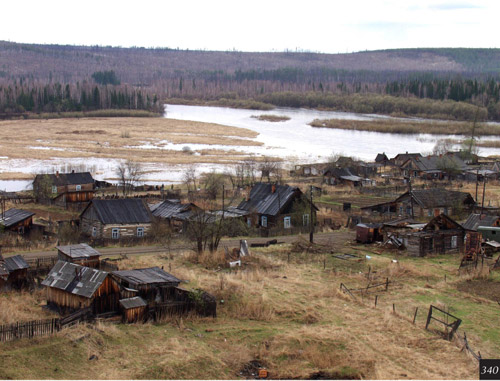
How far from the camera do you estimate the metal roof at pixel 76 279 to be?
68.4 ft

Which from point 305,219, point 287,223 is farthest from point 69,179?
point 305,219

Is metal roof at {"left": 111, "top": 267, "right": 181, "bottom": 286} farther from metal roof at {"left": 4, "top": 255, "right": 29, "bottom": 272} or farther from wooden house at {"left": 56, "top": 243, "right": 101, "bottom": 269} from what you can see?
metal roof at {"left": 4, "top": 255, "right": 29, "bottom": 272}

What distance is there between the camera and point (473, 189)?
56344 millimetres

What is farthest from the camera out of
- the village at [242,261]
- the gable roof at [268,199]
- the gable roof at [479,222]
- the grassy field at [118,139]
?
the grassy field at [118,139]

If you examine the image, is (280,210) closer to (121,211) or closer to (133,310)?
(121,211)

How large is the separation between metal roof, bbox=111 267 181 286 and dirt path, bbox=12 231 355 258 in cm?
779

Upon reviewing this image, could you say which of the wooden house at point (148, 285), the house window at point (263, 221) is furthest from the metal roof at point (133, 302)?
the house window at point (263, 221)

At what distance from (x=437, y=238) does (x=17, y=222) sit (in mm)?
Result: 23215

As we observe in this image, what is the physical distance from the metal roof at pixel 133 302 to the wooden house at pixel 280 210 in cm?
1865

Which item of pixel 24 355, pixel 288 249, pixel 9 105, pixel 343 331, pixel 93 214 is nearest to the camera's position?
pixel 24 355

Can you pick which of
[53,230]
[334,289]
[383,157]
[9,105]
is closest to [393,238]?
[334,289]

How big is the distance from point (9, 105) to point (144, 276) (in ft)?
434

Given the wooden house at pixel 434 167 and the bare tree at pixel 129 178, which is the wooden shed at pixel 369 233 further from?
the wooden house at pixel 434 167

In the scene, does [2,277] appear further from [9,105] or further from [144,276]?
[9,105]
